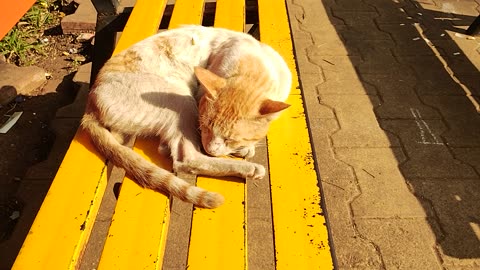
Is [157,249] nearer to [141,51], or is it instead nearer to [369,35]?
[141,51]

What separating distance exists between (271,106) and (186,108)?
438 mm

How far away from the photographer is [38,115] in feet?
11.0

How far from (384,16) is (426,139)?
77.8 inches

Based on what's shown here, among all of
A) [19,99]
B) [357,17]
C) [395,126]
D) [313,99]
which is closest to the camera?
[395,126]

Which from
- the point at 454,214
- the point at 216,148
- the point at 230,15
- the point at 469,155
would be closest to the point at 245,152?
the point at 216,148

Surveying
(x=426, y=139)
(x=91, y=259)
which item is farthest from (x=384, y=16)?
(x=91, y=259)

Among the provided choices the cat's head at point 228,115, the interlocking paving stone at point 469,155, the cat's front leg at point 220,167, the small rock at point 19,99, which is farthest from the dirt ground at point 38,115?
the interlocking paving stone at point 469,155

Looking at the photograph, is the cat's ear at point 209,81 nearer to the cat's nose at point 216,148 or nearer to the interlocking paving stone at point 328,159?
the cat's nose at point 216,148

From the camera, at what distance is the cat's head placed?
1.79 metres

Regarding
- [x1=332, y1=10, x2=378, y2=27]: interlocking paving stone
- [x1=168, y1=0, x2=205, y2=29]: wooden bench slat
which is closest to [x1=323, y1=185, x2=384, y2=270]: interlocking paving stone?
[x1=168, y1=0, x2=205, y2=29]: wooden bench slat

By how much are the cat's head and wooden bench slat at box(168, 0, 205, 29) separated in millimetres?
915

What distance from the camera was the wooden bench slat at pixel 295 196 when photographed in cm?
143

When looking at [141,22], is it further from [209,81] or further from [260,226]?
[260,226]

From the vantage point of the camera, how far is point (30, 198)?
268 cm
